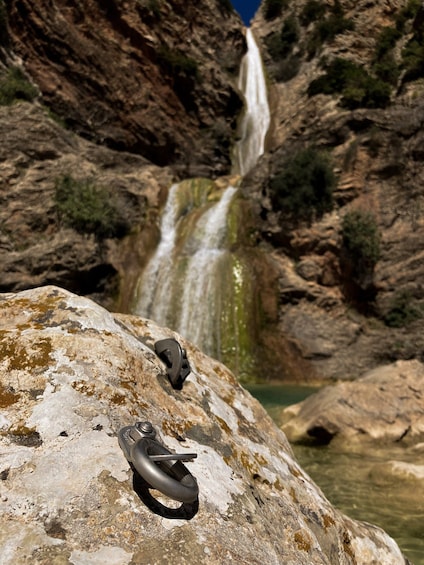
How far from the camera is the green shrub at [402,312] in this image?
16.0 meters

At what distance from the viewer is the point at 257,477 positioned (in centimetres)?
230

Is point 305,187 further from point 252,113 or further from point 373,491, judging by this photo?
point 252,113

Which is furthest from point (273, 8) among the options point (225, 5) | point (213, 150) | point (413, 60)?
point (413, 60)

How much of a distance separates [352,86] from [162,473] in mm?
26625

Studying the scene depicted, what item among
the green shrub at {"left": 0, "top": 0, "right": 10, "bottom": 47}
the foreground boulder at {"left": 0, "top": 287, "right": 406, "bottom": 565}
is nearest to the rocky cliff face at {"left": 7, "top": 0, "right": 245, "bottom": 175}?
the green shrub at {"left": 0, "top": 0, "right": 10, "bottom": 47}

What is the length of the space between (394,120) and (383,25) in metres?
15.5

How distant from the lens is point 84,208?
1773cm

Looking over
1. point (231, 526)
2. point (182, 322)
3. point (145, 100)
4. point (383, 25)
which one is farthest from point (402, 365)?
point (383, 25)

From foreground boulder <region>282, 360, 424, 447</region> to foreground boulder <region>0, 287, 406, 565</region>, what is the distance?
166 inches

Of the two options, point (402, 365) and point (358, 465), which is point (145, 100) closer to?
point (402, 365)

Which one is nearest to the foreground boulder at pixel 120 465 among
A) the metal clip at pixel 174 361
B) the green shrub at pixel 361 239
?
the metal clip at pixel 174 361

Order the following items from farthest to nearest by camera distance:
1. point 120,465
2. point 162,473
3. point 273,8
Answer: point 273,8
point 120,465
point 162,473

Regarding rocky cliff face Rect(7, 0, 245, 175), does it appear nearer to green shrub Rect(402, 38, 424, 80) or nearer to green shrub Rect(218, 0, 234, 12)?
green shrub Rect(218, 0, 234, 12)

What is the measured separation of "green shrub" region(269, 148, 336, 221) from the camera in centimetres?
1819
